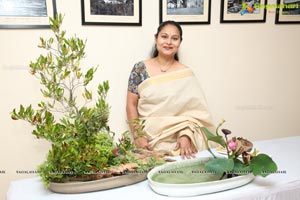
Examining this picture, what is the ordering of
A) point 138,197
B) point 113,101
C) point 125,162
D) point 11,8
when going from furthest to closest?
1. point 113,101
2. point 11,8
3. point 125,162
4. point 138,197

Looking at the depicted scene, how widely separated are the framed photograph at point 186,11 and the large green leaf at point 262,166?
1.19 meters

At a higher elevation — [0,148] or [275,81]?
[275,81]

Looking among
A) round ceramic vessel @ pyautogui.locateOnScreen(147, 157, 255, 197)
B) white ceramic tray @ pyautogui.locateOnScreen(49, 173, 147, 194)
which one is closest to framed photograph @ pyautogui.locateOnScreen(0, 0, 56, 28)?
white ceramic tray @ pyautogui.locateOnScreen(49, 173, 147, 194)

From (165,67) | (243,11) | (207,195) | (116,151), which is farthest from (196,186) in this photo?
(243,11)

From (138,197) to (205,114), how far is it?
97cm

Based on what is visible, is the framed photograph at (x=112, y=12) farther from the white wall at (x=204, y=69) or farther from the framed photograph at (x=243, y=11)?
the framed photograph at (x=243, y=11)

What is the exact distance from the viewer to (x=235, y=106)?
2256 millimetres

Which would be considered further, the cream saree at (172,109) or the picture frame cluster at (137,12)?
the cream saree at (172,109)

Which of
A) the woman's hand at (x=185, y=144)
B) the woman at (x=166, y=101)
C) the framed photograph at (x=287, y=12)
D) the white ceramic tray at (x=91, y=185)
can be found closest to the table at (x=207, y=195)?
the white ceramic tray at (x=91, y=185)

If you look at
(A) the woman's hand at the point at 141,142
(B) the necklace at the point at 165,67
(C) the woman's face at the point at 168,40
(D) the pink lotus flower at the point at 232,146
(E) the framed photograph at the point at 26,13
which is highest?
(E) the framed photograph at the point at 26,13

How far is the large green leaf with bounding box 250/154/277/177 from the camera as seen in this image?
105 cm

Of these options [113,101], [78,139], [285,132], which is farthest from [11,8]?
[285,132]

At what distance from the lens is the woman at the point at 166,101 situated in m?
1.77

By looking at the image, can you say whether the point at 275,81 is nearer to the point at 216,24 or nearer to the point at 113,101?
the point at 216,24
